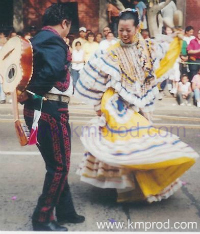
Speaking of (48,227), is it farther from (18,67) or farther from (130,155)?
(18,67)

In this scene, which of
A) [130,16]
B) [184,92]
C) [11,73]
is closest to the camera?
[11,73]

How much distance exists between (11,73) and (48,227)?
4.29ft

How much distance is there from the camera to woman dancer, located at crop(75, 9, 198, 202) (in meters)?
4.29

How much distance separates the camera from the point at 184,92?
12.2 m

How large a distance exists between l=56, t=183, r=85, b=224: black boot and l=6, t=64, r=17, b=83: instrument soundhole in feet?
3.51

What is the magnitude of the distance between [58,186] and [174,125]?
5.45 metres

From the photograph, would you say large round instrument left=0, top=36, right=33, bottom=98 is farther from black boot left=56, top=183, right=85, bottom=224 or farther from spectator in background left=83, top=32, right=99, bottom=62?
spectator in background left=83, top=32, right=99, bottom=62

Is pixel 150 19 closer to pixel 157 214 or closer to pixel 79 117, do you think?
pixel 79 117

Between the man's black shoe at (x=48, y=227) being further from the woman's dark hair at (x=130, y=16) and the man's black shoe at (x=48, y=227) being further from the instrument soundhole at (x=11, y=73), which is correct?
the woman's dark hair at (x=130, y=16)

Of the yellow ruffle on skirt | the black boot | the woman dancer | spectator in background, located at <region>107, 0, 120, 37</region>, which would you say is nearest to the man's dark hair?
the woman dancer

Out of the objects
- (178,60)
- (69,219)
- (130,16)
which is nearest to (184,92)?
(178,60)

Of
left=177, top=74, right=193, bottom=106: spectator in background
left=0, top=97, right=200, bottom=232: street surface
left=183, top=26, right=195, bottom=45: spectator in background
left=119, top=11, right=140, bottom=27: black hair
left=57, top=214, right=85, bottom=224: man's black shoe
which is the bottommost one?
left=177, top=74, right=193, bottom=106: spectator in background

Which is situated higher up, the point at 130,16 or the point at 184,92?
the point at 130,16

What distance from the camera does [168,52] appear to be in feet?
16.6
